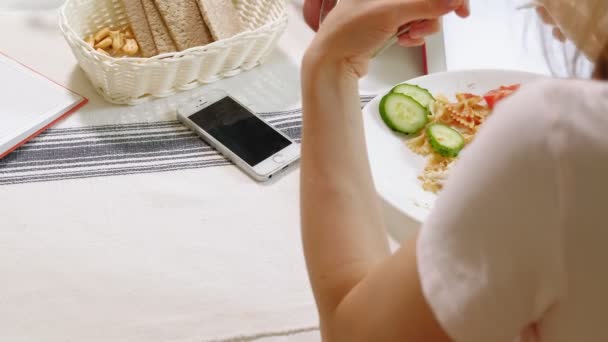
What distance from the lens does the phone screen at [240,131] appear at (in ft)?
3.05

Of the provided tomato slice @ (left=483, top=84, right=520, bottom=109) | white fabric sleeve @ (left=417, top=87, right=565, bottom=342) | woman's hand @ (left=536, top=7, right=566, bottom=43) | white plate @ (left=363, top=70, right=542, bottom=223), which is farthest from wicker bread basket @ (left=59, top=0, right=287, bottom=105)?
white fabric sleeve @ (left=417, top=87, right=565, bottom=342)

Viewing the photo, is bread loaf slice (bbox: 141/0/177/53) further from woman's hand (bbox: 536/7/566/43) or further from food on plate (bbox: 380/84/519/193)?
woman's hand (bbox: 536/7/566/43)

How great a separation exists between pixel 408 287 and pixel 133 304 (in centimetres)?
38

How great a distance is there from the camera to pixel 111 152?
95 centimetres

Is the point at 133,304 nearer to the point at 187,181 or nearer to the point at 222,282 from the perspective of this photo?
the point at 222,282

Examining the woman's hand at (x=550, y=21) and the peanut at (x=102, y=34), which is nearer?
the woman's hand at (x=550, y=21)

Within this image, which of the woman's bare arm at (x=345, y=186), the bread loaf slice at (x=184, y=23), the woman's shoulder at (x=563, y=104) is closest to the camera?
the woman's shoulder at (x=563, y=104)

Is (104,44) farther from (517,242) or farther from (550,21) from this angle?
(517,242)

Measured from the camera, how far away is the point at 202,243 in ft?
2.71

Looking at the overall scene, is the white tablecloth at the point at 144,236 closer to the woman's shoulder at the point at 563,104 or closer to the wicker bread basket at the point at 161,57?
the wicker bread basket at the point at 161,57

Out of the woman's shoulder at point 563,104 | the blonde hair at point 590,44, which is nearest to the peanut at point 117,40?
the blonde hair at point 590,44

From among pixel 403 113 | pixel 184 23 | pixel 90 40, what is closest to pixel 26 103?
pixel 90 40

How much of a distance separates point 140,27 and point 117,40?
0.13 feet

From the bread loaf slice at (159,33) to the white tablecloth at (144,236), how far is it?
3.0 inches
